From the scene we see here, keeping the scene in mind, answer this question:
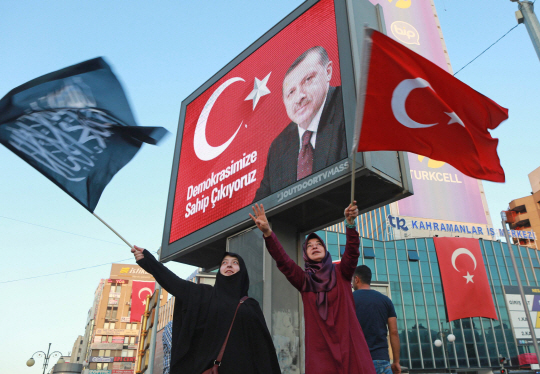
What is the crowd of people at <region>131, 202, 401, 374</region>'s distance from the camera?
3.16 meters

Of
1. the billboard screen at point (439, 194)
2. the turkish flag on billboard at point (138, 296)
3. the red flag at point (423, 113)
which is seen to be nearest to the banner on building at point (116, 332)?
the turkish flag on billboard at point (138, 296)

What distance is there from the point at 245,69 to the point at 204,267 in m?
3.86

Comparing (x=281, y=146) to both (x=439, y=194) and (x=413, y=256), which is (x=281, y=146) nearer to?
(x=413, y=256)

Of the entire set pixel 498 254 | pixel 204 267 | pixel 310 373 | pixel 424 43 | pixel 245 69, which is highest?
pixel 424 43

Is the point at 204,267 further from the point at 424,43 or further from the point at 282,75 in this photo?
the point at 424,43

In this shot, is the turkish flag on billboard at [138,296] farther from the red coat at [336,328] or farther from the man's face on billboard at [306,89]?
the red coat at [336,328]

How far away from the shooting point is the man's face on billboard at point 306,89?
6.27 metres

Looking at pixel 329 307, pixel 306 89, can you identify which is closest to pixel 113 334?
pixel 306 89

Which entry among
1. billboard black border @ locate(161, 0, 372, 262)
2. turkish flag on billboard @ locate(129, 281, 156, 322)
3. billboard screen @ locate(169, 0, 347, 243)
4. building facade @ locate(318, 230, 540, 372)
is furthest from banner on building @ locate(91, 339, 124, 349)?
billboard screen @ locate(169, 0, 347, 243)

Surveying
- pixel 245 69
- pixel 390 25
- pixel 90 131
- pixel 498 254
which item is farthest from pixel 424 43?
pixel 90 131

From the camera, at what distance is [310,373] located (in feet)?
10.2

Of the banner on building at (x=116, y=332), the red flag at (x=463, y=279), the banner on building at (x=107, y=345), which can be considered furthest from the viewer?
the banner on building at (x=116, y=332)

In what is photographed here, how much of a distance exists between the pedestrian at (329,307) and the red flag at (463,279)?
3695 cm

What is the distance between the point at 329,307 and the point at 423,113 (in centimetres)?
203
